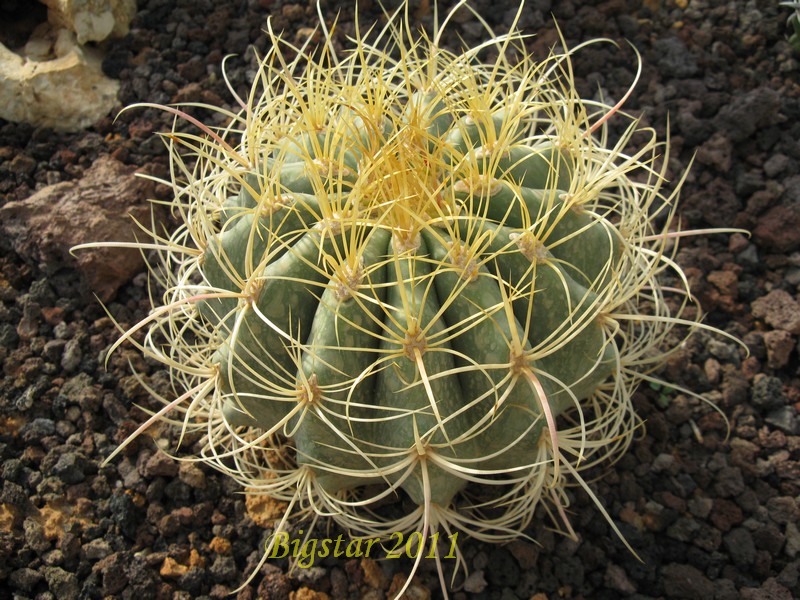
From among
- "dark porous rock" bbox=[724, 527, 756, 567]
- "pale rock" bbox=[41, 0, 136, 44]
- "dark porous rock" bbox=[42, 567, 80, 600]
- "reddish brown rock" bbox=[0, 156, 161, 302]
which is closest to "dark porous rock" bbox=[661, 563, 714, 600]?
"dark porous rock" bbox=[724, 527, 756, 567]

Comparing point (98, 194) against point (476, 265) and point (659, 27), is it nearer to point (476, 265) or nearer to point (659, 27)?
point (476, 265)

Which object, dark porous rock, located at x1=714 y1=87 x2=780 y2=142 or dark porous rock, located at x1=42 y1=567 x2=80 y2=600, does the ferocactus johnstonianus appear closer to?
dark porous rock, located at x1=42 y1=567 x2=80 y2=600

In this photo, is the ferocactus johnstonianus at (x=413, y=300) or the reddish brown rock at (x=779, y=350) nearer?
the ferocactus johnstonianus at (x=413, y=300)

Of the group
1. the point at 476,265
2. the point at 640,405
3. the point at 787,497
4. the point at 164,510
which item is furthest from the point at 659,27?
the point at 164,510

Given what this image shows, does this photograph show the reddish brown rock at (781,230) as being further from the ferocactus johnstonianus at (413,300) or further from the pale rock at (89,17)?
the pale rock at (89,17)

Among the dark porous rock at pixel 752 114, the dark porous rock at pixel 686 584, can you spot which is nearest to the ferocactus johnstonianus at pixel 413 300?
the dark porous rock at pixel 686 584

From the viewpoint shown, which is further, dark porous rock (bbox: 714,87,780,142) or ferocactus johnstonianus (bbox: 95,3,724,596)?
dark porous rock (bbox: 714,87,780,142)
